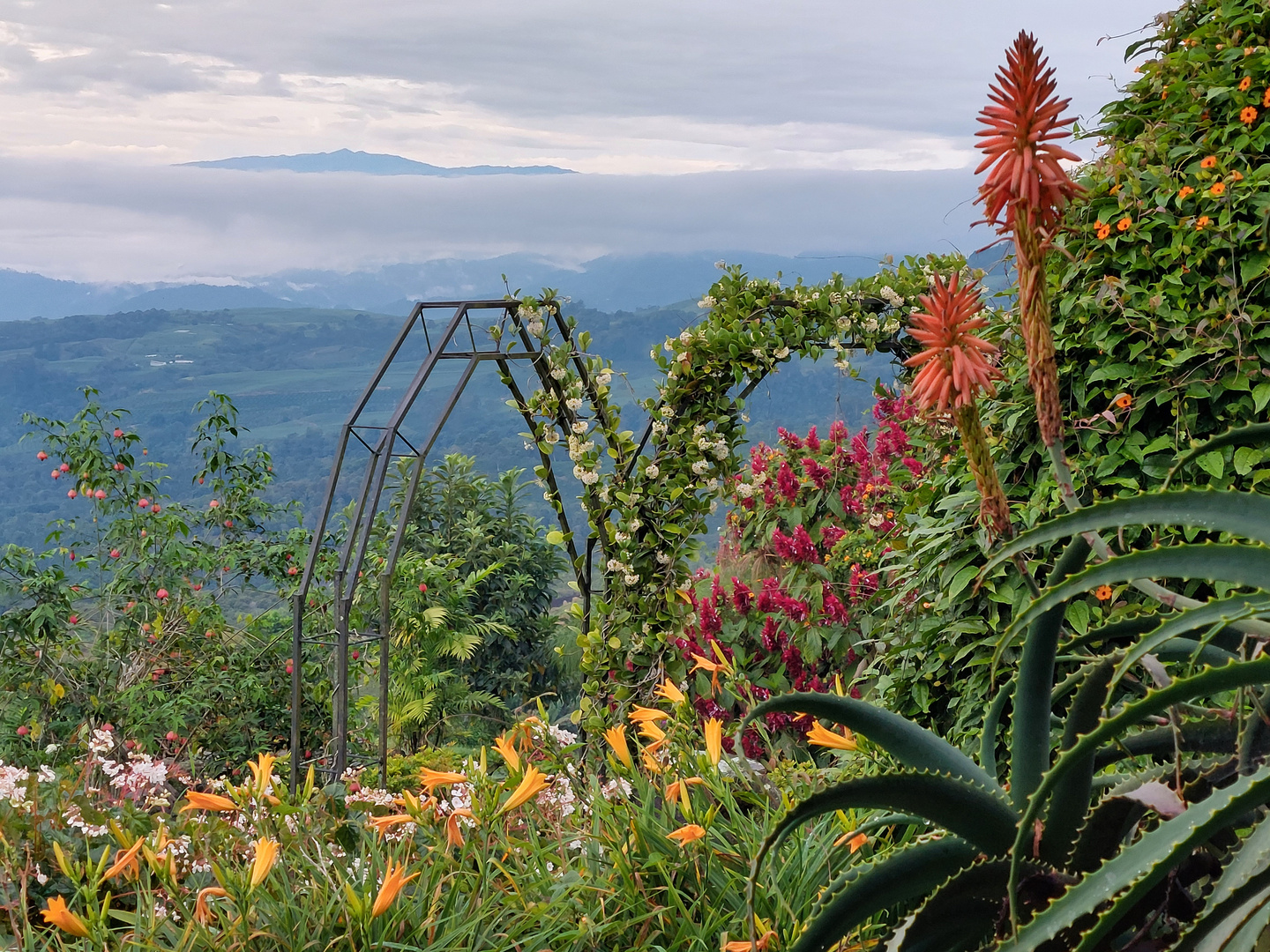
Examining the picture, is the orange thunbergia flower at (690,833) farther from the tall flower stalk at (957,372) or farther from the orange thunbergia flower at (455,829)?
the tall flower stalk at (957,372)

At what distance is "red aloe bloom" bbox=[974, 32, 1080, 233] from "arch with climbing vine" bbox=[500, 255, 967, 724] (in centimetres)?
260

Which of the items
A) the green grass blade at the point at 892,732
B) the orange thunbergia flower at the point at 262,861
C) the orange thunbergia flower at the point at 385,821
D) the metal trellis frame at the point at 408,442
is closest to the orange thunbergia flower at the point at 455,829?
the orange thunbergia flower at the point at 385,821

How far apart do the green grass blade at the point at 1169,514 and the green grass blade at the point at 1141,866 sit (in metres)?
0.22

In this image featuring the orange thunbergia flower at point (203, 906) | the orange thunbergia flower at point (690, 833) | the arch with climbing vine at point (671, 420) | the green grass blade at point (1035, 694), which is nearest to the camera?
the green grass blade at point (1035, 694)

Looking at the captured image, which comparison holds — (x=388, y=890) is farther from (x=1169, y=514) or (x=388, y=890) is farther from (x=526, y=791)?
(x=1169, y=514)

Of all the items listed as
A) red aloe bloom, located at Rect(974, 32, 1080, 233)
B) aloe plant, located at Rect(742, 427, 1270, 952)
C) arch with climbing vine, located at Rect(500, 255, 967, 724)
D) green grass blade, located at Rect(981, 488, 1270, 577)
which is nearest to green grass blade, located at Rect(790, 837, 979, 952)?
aloe plant, located at Rect(742, 427, 1270, 952)

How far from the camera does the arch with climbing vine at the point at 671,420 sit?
3.57m

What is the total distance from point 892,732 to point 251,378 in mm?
39278

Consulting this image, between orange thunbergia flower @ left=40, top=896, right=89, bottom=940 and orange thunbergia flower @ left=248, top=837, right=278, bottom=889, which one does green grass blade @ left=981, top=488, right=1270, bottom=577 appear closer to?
orange thunbergia flower @ left=248, top=837, right=278, bottom=889

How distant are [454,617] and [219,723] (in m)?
1.86

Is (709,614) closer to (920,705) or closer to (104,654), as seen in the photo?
(920,705)

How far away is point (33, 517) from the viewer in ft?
64.2

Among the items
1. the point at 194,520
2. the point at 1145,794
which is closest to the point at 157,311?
the point at 194,520

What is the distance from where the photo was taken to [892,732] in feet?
3.88
